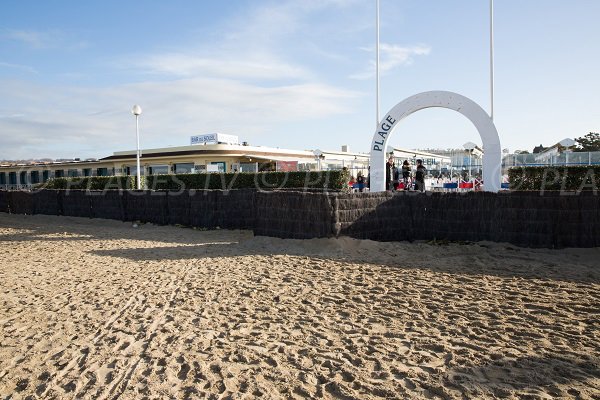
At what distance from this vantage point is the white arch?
40.6 feet

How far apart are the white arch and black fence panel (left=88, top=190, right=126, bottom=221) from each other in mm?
9360

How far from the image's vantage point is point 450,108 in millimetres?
13180

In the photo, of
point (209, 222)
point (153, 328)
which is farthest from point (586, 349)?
point (209, 222)

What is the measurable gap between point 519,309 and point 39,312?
6147 millimetres

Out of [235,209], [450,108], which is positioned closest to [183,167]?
[235,209]

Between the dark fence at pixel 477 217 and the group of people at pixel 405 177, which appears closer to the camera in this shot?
the dark fence at pixel 477 217

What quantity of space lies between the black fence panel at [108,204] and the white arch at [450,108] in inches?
369

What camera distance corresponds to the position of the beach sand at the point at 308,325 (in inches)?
147

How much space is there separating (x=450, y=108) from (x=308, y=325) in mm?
10098

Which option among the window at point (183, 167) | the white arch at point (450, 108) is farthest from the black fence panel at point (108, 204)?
the window at point (183, 167)

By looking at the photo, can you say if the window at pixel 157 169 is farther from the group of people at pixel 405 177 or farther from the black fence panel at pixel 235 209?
the black fence panel at pixel 235 209

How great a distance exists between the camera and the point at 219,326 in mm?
5113

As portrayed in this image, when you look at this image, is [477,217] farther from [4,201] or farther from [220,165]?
[220,165]

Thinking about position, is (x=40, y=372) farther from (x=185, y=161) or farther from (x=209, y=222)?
(x=185, y=161)
